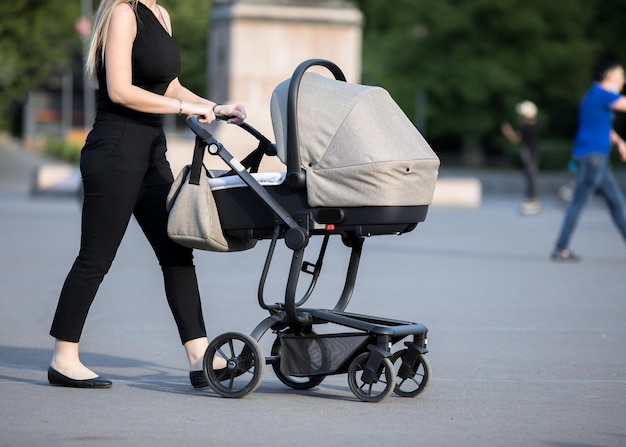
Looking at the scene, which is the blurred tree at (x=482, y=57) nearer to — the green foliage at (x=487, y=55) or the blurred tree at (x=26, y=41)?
the green foliage at (x=487, y=55)

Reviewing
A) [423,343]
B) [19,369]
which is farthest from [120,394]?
[423,343]

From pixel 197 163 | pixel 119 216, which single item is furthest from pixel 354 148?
pixel 119 216

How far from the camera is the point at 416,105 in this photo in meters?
51.6

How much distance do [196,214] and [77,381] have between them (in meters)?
0.97

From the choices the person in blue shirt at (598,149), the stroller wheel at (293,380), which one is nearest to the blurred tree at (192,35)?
the person in blue shirt at (598,149)

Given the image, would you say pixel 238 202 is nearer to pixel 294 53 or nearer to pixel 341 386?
A: pixel 341 386

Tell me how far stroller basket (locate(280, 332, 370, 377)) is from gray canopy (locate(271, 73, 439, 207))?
622mm

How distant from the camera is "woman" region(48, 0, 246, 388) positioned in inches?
237

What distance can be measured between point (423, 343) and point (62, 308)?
64.8 inches

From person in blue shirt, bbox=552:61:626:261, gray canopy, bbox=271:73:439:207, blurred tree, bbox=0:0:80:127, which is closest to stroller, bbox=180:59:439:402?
gray canopy, bbox=271:73:439:207

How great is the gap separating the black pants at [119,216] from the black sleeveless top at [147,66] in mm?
47

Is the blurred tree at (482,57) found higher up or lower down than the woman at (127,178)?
lower down

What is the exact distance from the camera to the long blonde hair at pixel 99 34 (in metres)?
6.02

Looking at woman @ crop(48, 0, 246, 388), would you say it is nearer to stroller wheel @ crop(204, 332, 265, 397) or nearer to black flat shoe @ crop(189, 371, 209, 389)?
black flat shoe @ crop(189, 371, 209, 389)
